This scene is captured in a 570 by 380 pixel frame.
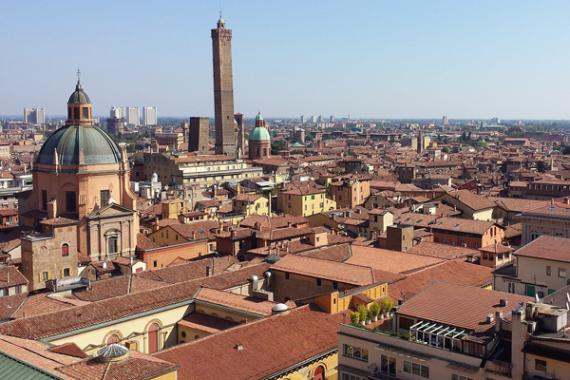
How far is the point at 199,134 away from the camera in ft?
466

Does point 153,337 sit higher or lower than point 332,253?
lower

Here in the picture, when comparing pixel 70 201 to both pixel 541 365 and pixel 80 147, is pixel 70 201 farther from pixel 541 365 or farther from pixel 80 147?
pixel 541 365

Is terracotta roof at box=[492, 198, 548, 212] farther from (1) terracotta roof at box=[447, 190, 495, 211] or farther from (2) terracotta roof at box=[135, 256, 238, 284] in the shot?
(2) terracotta roof at box=[135, 256, 238, 284]

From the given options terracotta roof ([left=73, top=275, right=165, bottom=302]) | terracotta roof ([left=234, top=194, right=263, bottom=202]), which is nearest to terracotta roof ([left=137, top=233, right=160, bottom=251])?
terracotta roof ([left=73, top=275, right=165, bottom=302])

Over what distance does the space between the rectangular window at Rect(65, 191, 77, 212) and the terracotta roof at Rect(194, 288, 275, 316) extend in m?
21.6

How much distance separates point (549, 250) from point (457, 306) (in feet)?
40.3

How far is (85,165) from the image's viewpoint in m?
52.1

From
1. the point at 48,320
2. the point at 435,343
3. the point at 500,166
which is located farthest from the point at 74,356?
the point at 500,166

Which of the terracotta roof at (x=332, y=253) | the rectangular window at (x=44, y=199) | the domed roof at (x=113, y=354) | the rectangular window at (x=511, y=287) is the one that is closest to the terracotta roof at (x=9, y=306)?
the domed roof at (x=113, y=354)

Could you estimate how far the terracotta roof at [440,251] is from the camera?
46875 millimetres

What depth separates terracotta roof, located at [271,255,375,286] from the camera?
A: 34.7 metres

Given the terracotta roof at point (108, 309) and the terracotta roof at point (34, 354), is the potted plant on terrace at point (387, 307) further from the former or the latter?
the terracotta roof at point (34, 354)

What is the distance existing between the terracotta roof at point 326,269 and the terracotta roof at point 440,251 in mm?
11665

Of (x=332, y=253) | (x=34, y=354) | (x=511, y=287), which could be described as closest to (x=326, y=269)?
(x=332, y=253)
